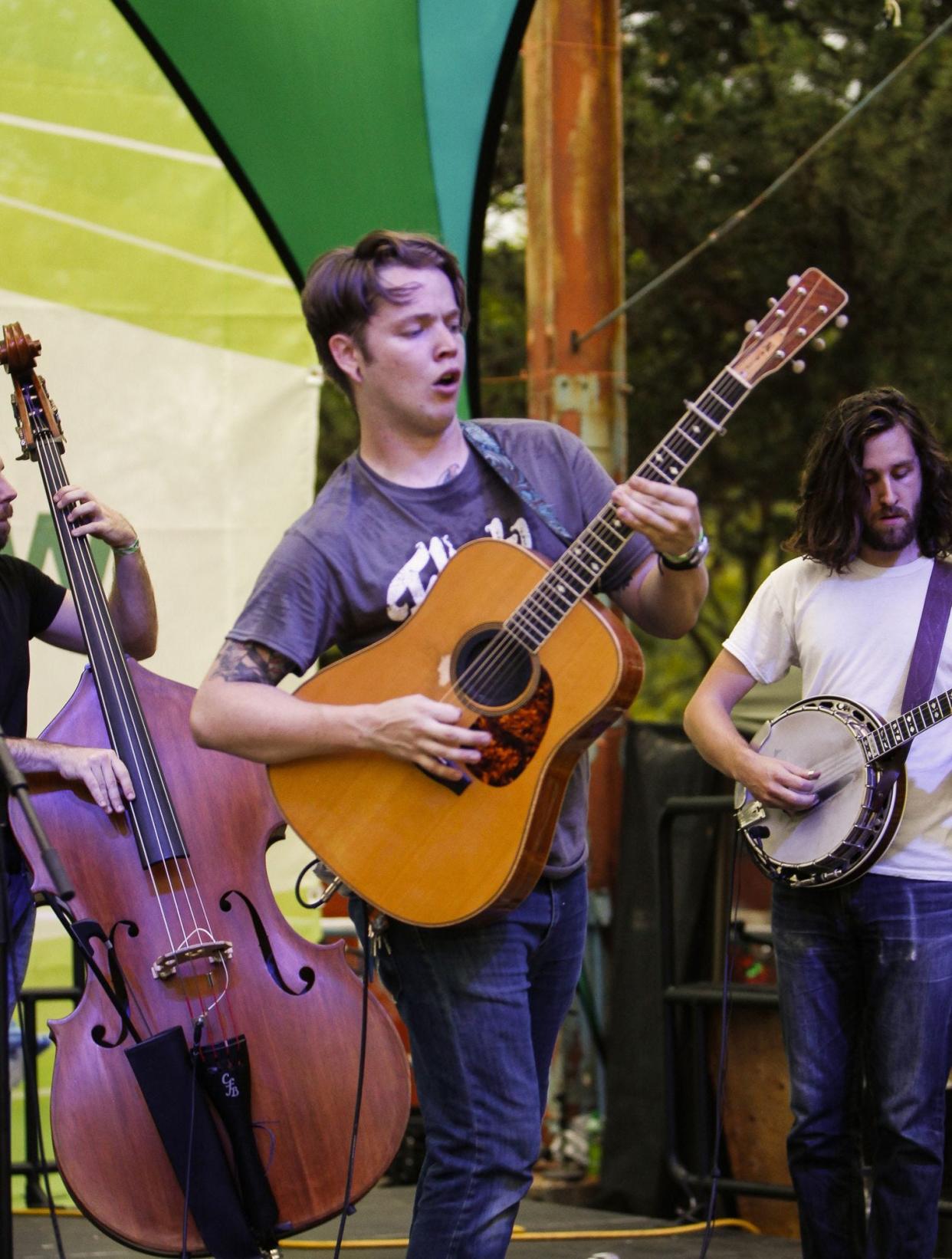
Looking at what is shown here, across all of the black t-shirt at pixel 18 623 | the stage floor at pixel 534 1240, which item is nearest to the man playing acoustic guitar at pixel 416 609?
the black t-shirt at pixel 18 623

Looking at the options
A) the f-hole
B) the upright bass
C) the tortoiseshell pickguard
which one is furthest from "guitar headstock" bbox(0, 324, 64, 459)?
the tortoiseshell pickguard

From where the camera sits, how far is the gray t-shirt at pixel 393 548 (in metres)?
2.84

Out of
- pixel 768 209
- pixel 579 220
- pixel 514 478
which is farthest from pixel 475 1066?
pixel 768 209

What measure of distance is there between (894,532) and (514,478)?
108 centimetres

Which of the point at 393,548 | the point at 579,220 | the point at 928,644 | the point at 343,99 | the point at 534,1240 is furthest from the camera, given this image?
the point at 579,220

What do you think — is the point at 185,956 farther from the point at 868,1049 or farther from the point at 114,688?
the point at 868,1049

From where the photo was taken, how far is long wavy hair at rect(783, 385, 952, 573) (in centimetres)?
359

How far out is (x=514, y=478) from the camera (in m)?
2.90

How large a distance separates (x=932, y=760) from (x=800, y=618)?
45 centimetres

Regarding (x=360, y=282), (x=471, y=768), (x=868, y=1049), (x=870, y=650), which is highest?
(x=360, y=282)

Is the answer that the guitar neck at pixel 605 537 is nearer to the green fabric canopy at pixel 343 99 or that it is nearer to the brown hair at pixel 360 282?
the brown hair at pixel 360 282

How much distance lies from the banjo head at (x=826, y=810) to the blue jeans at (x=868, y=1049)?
0.27 feet

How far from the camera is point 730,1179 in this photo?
506cm

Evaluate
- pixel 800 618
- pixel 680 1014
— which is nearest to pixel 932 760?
pixel 800 618
